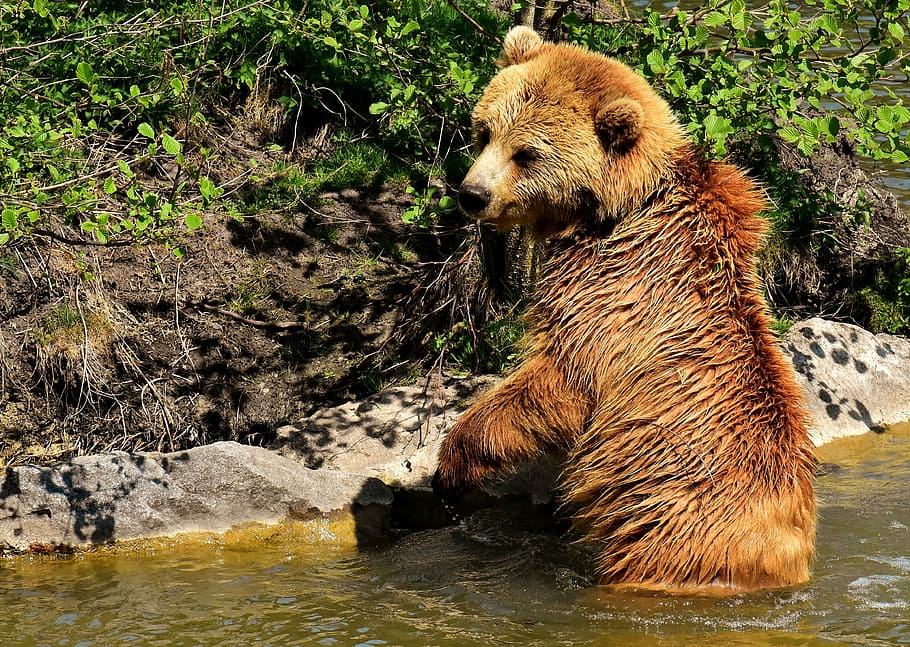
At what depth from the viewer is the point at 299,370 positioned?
7.15 m

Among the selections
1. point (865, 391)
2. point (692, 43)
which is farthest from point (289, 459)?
point (865, 391)

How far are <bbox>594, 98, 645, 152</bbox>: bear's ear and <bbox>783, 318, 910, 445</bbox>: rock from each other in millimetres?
3146

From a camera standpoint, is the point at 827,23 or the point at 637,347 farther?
the point at 827,23

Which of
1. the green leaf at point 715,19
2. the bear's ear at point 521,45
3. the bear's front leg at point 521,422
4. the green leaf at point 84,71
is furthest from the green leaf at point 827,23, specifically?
the green leaf at point 84,71

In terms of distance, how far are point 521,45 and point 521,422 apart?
207cm

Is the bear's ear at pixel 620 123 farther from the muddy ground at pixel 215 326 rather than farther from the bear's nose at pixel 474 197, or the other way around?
the muddy ground at pixel 215 326

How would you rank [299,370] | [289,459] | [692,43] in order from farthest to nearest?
[299,370] < [289,459] < [692,43]

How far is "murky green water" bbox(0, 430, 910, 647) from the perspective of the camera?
461 cm

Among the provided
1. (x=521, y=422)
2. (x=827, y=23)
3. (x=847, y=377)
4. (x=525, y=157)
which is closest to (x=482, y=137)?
(x=525, y=157)

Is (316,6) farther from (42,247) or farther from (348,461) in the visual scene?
(348,461)

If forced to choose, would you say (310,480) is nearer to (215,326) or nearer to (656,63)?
(215,326)

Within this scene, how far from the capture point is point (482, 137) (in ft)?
18.0

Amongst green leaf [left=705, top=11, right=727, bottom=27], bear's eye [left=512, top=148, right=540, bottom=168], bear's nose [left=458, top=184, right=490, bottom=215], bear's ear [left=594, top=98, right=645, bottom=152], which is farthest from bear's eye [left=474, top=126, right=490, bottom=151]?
green leaf [left=705, top=11, right=727, bottom=27]

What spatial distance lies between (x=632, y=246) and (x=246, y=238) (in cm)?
332
